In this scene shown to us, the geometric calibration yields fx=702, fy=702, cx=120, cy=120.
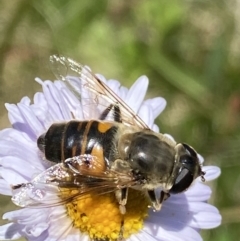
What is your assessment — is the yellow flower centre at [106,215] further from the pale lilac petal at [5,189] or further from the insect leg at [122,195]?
the pale lilac petal at [5,189]

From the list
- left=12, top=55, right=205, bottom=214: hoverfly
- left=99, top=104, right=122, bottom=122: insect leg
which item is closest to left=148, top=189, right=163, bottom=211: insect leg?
left=12, top=55, right=205, bottom=214: hoverfly

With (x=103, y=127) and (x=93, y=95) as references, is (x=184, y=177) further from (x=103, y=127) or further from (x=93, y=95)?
(x=93, y=95)

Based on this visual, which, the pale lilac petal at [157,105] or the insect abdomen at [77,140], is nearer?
the insect abdomen at [77,140]

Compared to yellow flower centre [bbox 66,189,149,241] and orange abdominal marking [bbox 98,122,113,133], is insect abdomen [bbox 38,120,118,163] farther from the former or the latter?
yellow flower centre [bbox 66,189,149,241]

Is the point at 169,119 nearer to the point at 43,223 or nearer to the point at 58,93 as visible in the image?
the point at 58,93

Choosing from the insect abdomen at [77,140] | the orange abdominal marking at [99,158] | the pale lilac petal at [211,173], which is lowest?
the pale lilac petal at [211,173]

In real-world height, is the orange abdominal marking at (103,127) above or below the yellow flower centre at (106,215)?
above

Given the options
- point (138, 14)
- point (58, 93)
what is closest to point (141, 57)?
point (138, 14)

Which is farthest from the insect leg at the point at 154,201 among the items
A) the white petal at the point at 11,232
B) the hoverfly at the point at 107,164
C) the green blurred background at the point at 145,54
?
the green blurred background at the point at 145,54
